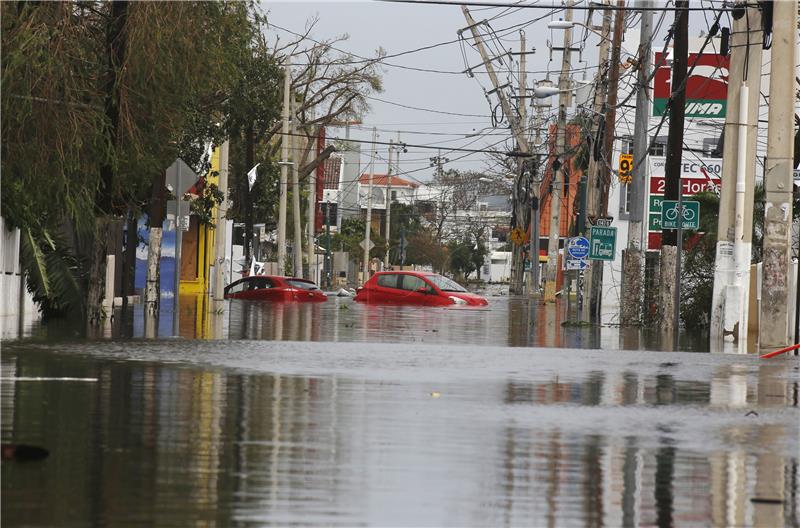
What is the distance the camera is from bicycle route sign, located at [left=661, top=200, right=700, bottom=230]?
31.1 metres

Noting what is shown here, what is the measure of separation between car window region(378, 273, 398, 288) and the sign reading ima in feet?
40.8

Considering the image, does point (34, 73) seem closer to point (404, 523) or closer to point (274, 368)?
point (274, 368)

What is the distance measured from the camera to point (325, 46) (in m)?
70.2

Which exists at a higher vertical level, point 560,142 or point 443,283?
point 560,142

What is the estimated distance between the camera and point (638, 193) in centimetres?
3497

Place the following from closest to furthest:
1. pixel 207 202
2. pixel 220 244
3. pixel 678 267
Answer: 1. pixel 678 267
2. pixel 220 244
3. pixel 207 202

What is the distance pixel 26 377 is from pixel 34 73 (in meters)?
9.70

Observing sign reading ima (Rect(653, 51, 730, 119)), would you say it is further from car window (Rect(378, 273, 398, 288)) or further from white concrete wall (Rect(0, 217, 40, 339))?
white concrete wall (Rect(0, 217, 40, 339))

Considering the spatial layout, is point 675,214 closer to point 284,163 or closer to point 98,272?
point 98,272

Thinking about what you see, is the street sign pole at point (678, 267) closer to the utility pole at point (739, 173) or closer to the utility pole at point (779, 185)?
the utility pole at point (739, 173)

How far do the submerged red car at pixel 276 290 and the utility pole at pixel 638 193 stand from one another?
16.8m

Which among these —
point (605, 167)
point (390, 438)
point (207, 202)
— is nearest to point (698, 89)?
point (605, 167)

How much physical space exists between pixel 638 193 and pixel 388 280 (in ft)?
52.9

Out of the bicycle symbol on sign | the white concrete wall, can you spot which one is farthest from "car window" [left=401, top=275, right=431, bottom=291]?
the white concrete wall
